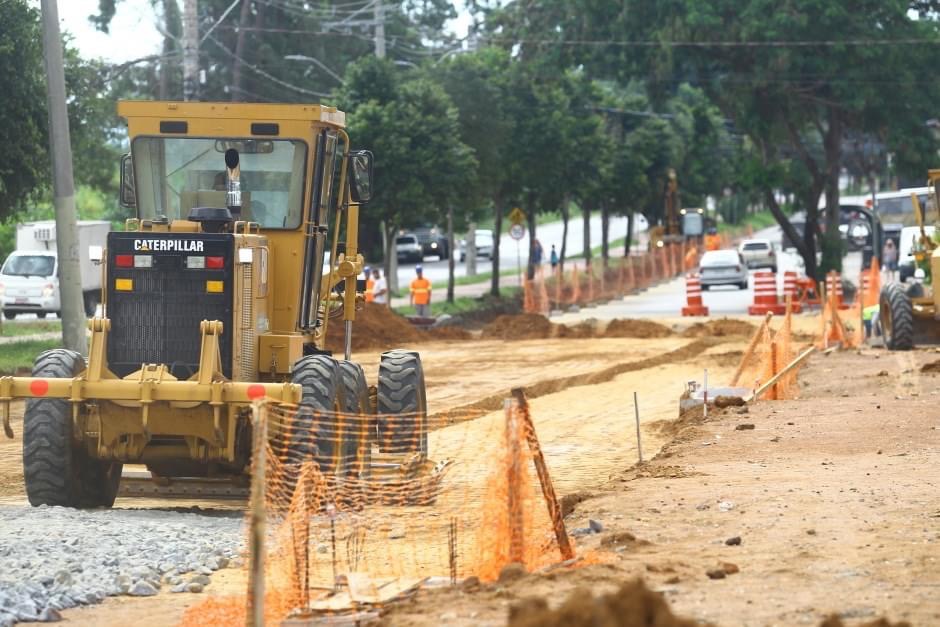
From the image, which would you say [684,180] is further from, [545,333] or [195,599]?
[195,599]

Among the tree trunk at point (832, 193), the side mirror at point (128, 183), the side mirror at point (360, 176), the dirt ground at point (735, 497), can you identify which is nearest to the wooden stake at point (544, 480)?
the dirt ground at point (735, 497)

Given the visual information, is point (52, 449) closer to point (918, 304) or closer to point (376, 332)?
point (918, 304)

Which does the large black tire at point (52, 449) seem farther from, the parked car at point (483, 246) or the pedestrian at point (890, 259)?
the parked car at point (483, 246)

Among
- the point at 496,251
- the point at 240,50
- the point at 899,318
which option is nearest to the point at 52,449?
the point at 899,318

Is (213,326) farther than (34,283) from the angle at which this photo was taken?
No

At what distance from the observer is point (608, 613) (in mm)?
6730

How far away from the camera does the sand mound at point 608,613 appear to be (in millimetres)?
6691

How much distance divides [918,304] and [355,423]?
735 inches

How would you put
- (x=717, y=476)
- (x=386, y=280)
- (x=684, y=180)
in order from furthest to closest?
(x=684, y=180), (x=386, y=280), (x=717, y=476)

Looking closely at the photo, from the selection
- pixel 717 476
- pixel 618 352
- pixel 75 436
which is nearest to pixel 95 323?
pixel 75 436

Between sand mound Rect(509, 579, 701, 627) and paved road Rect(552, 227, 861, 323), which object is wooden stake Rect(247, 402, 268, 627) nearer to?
sand mound Rect(509, 579, 701, 627)

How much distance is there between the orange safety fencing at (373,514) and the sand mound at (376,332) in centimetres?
1997

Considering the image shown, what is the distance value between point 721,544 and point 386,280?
33.6 meters

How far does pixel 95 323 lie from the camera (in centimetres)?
1312
